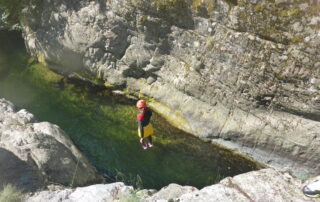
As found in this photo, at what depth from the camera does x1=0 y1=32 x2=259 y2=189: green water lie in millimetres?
10727

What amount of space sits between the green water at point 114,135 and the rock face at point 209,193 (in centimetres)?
172

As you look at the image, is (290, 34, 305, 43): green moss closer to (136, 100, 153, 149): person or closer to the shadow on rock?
(136, 100, 153, 149): person

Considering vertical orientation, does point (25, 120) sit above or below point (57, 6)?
below

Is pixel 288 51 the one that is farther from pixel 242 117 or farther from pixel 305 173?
pixel 305 173

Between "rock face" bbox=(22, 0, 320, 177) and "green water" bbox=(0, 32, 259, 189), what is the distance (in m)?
0.63

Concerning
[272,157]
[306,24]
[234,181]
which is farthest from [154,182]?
[306,24]

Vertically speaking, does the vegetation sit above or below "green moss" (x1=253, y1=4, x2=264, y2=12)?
below

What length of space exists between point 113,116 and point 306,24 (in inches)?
295

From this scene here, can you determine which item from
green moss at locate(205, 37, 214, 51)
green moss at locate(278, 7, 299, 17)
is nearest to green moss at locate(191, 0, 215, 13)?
green moss at locate(205, 37, 214, 51)

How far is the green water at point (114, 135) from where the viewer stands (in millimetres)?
10727

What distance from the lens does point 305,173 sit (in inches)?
391

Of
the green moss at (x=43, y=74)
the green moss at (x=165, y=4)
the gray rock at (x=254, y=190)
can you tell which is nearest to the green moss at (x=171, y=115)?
the gray rock at (x=254, y=190)

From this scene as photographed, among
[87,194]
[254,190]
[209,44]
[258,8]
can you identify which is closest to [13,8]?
[209,44]

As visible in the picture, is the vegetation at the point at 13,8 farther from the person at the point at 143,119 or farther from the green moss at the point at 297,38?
the green moss at the point at 297,38
